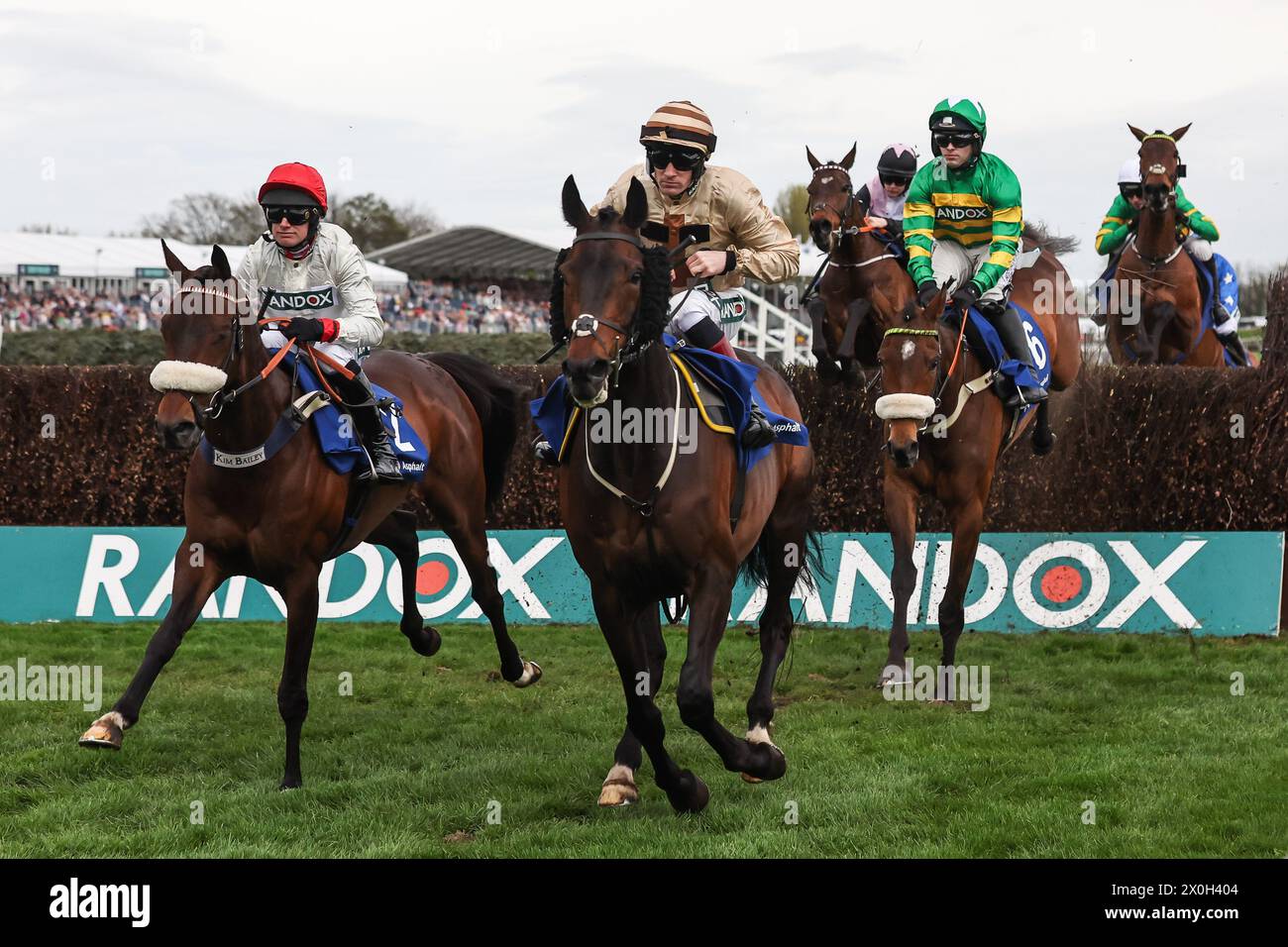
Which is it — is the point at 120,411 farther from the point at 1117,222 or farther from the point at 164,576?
the point at 1117,222

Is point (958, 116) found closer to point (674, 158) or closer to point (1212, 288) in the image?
point (674, 158)

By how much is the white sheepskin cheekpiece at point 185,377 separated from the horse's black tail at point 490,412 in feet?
8.81

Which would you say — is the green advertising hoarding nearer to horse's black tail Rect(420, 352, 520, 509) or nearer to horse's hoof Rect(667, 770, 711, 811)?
horse's black tail Rect(420, 352, 520, 509)

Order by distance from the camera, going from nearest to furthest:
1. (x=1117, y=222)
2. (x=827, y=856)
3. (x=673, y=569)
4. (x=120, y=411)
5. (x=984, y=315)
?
(x=827, y=856) < (x=673, y=569) < (x=984, y=315) < (x=120, y=411) < (x=1117, y=222)

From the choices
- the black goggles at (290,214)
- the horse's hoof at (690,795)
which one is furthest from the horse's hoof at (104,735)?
the black goggles at (290,214)

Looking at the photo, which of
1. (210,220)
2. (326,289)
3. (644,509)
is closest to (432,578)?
(326,289)

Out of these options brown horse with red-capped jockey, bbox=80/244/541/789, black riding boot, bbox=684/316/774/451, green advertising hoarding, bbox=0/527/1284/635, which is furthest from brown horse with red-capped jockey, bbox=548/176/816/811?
green advertising hoarding, bbox=0/527/1284/635

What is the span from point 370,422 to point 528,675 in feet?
5.78

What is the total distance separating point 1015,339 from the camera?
809 centimetres

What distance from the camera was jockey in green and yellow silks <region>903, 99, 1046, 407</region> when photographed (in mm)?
7809

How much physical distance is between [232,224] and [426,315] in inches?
1175

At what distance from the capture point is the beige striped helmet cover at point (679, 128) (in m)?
5.71

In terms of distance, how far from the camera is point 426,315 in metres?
37.9
